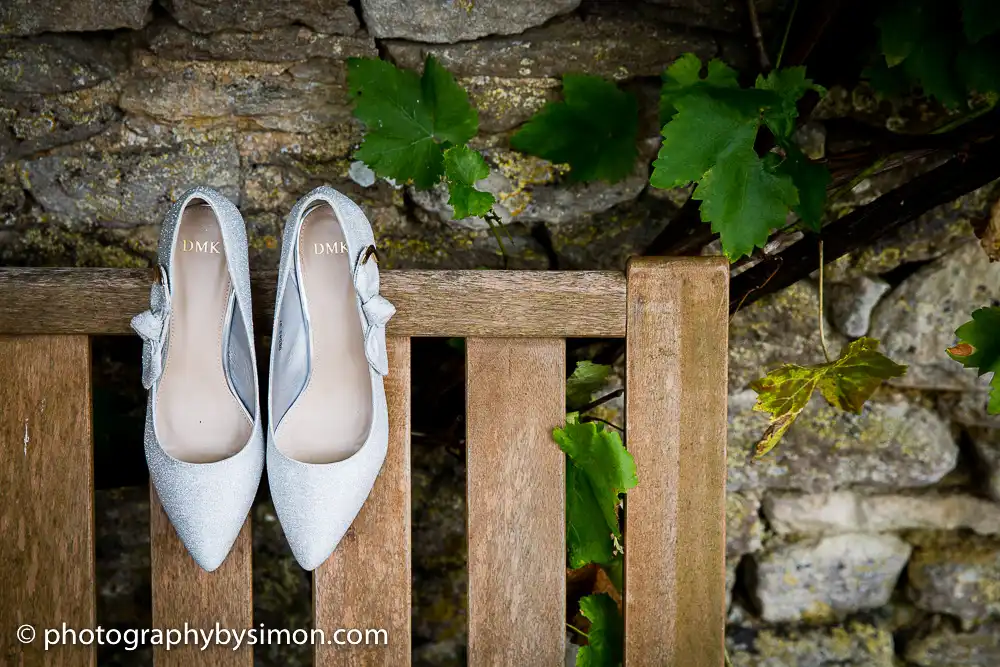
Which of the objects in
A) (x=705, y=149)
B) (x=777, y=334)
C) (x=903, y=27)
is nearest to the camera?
(x=705, y=149)

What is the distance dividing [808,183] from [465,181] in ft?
1.29

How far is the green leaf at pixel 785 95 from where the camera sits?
829 millimetres

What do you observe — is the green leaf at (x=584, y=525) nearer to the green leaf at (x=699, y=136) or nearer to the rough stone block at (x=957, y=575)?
the green leaf at (x=699, y=136)

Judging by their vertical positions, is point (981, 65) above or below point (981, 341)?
above

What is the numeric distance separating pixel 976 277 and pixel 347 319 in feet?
2.96

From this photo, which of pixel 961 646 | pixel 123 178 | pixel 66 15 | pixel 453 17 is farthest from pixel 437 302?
pixel 961 646

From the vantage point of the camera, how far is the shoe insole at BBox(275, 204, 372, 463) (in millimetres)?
959

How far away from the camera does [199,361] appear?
0.98 meters

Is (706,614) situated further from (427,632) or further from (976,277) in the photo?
(976,277)

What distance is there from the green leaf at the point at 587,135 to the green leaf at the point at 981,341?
1.48ft

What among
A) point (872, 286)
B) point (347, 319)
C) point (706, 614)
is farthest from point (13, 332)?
point (872, 286)

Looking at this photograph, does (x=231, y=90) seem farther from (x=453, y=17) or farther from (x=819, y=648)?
(x=819, y=648)

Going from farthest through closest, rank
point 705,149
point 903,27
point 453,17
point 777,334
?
point 777,334, point 453,17, point 903,27, point 705,149

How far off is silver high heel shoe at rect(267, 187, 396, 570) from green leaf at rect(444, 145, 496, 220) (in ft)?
0.39
